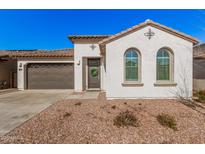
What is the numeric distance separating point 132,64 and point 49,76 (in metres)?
9.02

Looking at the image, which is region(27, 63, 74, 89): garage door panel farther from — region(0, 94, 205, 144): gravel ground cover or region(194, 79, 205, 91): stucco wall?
region(194, 79, 205, 91): stucco wall

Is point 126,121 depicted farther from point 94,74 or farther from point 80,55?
point 80,55

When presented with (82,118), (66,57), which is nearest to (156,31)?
(82,118)

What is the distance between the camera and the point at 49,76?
42.9 feet

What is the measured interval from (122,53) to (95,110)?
351 cm

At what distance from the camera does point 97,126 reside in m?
4.12

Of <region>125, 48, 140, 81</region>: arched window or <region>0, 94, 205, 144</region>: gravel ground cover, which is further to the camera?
<region>125, 48, 140, 81</region>: arched window

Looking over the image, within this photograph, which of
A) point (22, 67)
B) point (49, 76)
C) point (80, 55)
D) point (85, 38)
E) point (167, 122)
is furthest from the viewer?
point (49, 76)

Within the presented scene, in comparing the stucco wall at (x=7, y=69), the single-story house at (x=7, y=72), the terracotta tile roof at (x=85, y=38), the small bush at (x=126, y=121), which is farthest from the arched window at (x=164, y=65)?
the stucco wall at (x=7, y=69)

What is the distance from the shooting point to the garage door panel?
42.4ft

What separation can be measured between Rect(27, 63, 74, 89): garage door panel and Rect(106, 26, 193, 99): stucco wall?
671 cm

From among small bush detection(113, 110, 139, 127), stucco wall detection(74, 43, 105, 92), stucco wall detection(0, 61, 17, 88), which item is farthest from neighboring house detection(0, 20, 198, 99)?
stucco wall detection(0, 61, 17, 88)

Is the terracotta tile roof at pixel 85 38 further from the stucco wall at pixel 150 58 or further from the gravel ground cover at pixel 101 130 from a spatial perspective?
the gravel ground cover at pixel 101 130

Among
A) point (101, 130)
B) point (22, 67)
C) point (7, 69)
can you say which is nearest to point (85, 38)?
point (22, 67)
